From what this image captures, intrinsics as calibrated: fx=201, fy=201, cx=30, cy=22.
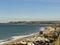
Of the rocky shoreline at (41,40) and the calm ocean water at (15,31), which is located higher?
the rocky shoreline at (41,40)

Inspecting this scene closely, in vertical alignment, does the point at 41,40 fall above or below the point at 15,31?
above

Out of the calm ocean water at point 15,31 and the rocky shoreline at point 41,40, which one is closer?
the rocky shoreline at point 41,40

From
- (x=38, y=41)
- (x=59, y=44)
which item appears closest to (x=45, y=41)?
(x=38, y=41)

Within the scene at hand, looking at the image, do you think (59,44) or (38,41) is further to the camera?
(38,41)

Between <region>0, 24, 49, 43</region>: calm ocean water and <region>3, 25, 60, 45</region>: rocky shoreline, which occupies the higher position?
<region>3, 25, 60, 45</region>: rocky shoreline

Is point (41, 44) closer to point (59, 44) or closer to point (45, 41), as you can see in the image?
point (45, 41)

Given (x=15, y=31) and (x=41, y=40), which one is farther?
(x=15, y=31)

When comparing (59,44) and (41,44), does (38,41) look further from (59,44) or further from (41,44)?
(59,44)

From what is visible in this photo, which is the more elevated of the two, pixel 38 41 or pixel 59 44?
pixel 59 44

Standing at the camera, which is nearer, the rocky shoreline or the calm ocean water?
the rocky shoreline
